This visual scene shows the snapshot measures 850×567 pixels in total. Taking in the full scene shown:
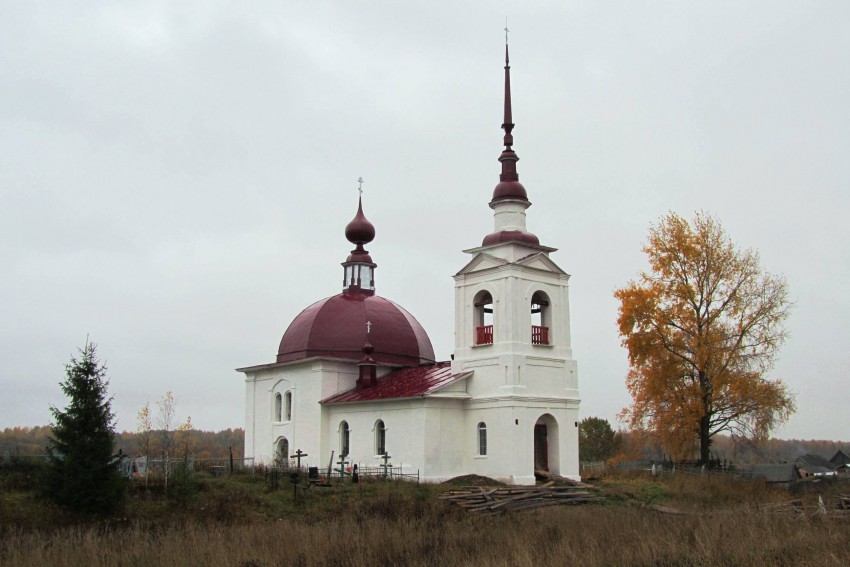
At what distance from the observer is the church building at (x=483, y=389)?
3142cm

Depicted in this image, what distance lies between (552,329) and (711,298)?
6541 millimetres

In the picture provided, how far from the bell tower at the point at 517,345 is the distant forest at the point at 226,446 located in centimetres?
505

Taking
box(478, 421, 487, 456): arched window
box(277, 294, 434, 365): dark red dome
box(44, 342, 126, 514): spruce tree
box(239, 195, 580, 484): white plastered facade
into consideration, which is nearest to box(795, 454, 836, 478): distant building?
box(277, 294, 434, 365): dark red dome

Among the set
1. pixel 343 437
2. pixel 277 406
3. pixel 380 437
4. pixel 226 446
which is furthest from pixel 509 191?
pixel 226 446

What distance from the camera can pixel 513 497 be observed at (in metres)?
26.1

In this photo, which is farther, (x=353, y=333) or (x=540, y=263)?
(x=353, y=333)

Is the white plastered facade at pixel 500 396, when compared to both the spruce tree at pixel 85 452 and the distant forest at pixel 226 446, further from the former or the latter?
the spruce tree at pixel 85 452

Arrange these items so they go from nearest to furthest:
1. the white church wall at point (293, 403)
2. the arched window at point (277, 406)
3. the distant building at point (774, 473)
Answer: the distant building at point (774, 473) → the white church wall at point (293, 403) → the arched window at point (277, 406)

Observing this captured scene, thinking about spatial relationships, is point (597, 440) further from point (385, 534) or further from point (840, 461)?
point (385, 534)

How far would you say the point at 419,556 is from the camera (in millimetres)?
15836

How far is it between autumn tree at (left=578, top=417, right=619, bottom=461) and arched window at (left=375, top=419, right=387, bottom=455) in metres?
31.1

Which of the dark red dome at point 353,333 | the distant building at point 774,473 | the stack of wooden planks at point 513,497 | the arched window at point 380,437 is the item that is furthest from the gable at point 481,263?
the distant building at point 774,473

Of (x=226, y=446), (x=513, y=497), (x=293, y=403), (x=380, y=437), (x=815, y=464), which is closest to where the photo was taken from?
(x=513, y=497)

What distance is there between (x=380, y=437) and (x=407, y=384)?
7.53ft
